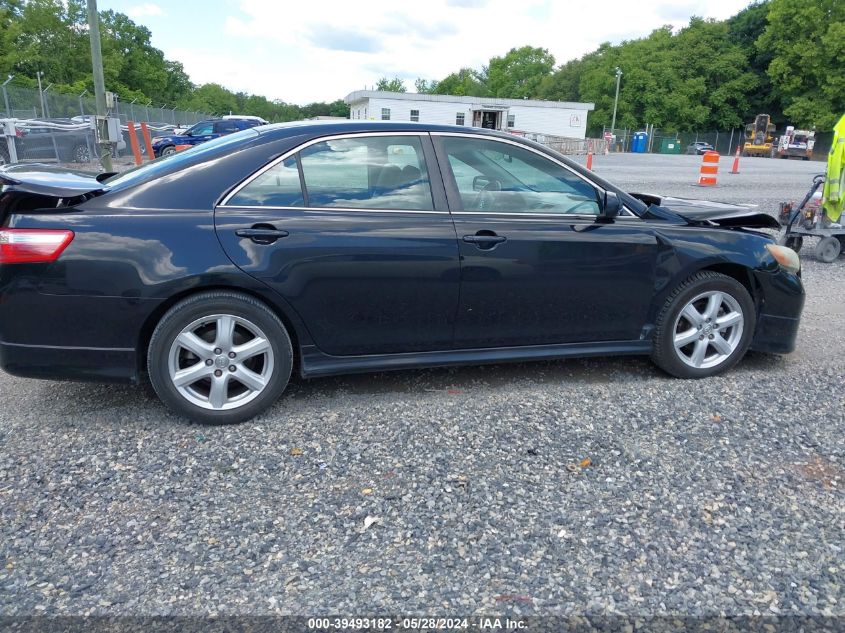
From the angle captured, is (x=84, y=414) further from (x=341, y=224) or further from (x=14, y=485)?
(x=341, y=224)

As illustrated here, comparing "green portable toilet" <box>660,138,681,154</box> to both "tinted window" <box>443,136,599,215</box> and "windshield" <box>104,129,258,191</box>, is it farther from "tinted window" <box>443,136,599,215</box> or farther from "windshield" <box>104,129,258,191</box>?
"windshield" <box>104,129,258,191</box>

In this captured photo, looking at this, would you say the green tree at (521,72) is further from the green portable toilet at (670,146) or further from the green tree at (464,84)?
the green portable toilet at (670,146)

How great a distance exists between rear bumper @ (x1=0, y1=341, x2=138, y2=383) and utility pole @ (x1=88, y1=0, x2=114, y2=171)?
1119cm

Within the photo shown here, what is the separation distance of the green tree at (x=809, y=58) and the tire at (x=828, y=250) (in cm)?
6172

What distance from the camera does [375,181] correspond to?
12.7 feet

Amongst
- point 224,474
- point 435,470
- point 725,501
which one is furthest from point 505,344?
point 224,474

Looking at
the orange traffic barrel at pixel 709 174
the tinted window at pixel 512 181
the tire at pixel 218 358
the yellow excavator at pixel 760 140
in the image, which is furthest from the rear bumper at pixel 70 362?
the yellow excavator at pixel 760 140

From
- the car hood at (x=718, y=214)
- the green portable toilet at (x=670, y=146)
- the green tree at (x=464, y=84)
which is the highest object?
the green tree at (x=464, y=84)

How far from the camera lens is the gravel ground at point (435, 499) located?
2436mm

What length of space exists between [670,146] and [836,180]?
6258 centimetres

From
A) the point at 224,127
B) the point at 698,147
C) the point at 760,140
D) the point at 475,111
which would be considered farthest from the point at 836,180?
the point at 698,147

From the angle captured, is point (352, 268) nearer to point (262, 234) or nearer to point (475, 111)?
point (262, 234)

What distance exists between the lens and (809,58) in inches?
2458

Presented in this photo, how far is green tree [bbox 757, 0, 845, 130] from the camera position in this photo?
6094cm
